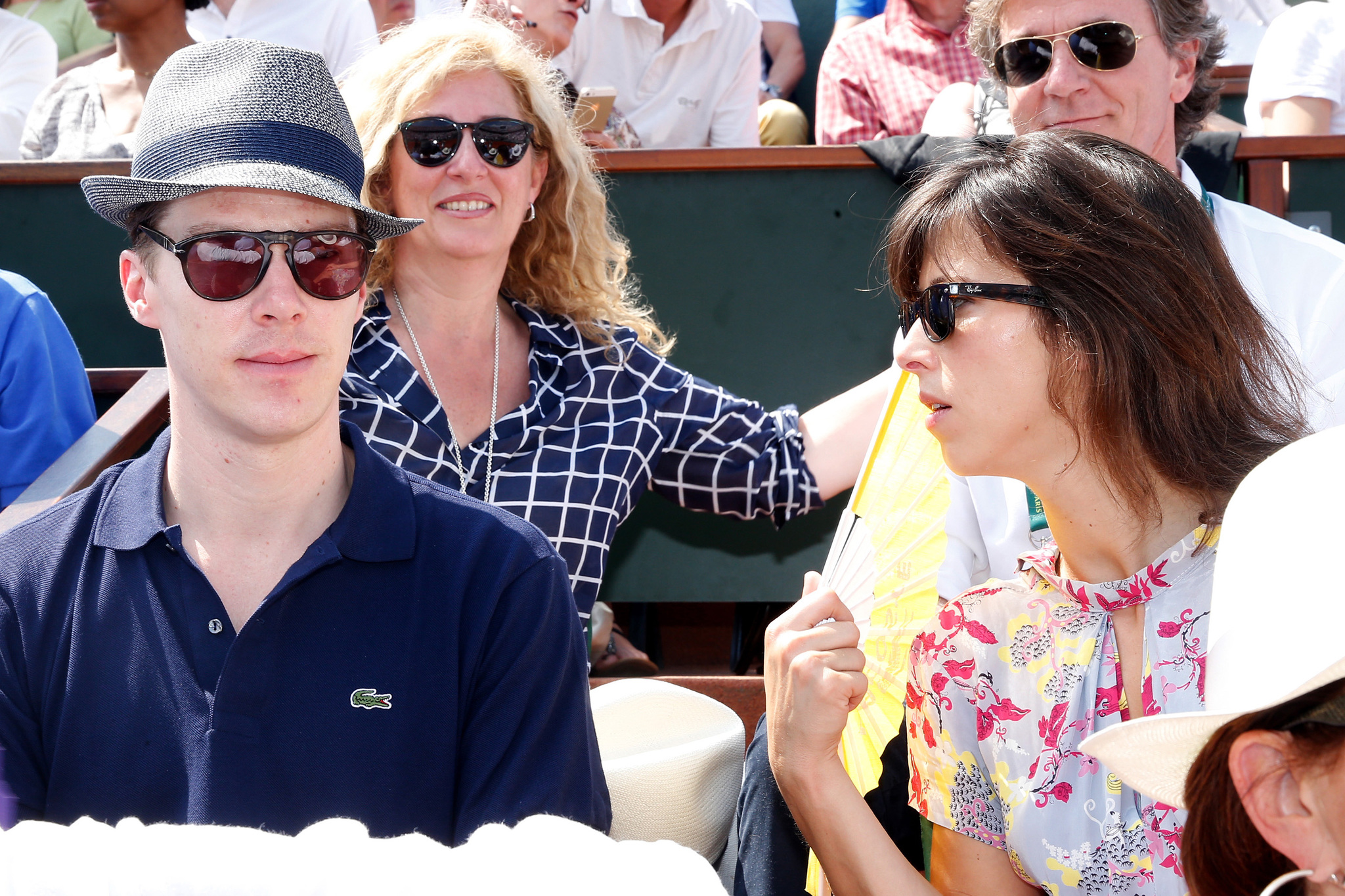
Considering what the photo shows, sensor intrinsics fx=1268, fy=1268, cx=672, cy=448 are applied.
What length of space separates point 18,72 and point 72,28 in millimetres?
1324

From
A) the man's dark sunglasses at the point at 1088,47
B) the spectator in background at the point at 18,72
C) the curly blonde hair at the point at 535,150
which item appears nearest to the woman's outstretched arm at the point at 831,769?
the curly blonde hair at the point at 535,150

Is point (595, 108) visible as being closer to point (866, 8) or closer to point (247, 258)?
point (866, 8)

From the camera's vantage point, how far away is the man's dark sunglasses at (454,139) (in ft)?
8.66

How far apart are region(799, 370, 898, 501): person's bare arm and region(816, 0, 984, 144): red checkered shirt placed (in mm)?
1770

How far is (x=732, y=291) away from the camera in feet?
11.9

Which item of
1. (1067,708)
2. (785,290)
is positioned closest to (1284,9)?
(785,290)

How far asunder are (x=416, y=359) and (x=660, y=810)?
115cm

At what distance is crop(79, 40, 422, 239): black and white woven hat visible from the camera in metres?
1.63

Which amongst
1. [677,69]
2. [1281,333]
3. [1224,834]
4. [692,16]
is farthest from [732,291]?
[1224,834]

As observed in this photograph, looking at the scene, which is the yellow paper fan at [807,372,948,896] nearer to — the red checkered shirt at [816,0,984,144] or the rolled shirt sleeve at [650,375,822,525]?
the rolled shirt sleeve at [650,375,822,525]

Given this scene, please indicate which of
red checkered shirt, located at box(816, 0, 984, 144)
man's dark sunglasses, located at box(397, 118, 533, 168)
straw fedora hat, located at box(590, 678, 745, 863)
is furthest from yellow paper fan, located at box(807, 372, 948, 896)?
red checkered shirt, located at box(816, 0, 984, 144)

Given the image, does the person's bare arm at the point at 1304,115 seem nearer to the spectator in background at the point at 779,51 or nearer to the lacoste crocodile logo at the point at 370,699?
the spectator in background at the point at 779,51

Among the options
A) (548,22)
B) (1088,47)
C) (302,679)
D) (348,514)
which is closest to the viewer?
(302,679)

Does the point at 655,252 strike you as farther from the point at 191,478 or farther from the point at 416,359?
the point at 191,478
